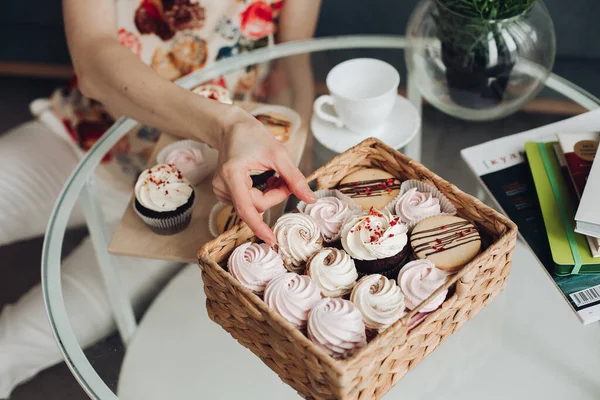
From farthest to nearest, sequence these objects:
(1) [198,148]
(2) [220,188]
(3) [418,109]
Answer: (3) [418,109] → (1) [198,148] → (2) [220,188]

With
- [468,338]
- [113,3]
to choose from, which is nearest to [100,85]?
[113,3]

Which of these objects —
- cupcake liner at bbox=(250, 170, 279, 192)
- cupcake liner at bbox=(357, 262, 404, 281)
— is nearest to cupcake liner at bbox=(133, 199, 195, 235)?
cupcake liner at bbox=(250, 170, 279, 192)

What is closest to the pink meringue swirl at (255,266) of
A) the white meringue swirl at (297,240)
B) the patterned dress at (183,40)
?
the white meringue swirl at (297,240)

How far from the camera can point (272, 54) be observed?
1.36 metres

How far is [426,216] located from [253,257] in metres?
0.24

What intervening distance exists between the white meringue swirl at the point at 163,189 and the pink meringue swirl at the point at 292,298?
0.92 feet

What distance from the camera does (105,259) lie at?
3.56 ft

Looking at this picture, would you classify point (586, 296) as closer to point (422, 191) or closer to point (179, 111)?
point (422, 191)

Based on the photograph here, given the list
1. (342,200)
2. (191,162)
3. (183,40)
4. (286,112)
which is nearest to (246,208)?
(342,200)

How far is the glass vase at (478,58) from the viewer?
98cm

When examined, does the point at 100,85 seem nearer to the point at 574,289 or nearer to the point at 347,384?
the point at 347,384

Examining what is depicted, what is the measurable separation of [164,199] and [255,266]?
270 millimetres

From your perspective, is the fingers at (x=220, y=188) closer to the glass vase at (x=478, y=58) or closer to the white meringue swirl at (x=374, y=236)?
the white meringue swirl at (x=374, y=236)

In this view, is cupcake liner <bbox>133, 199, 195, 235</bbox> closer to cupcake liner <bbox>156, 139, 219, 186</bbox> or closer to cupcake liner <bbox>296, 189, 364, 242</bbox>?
cupcake liner <bbox>156, 139, 219, 186</bbox>
